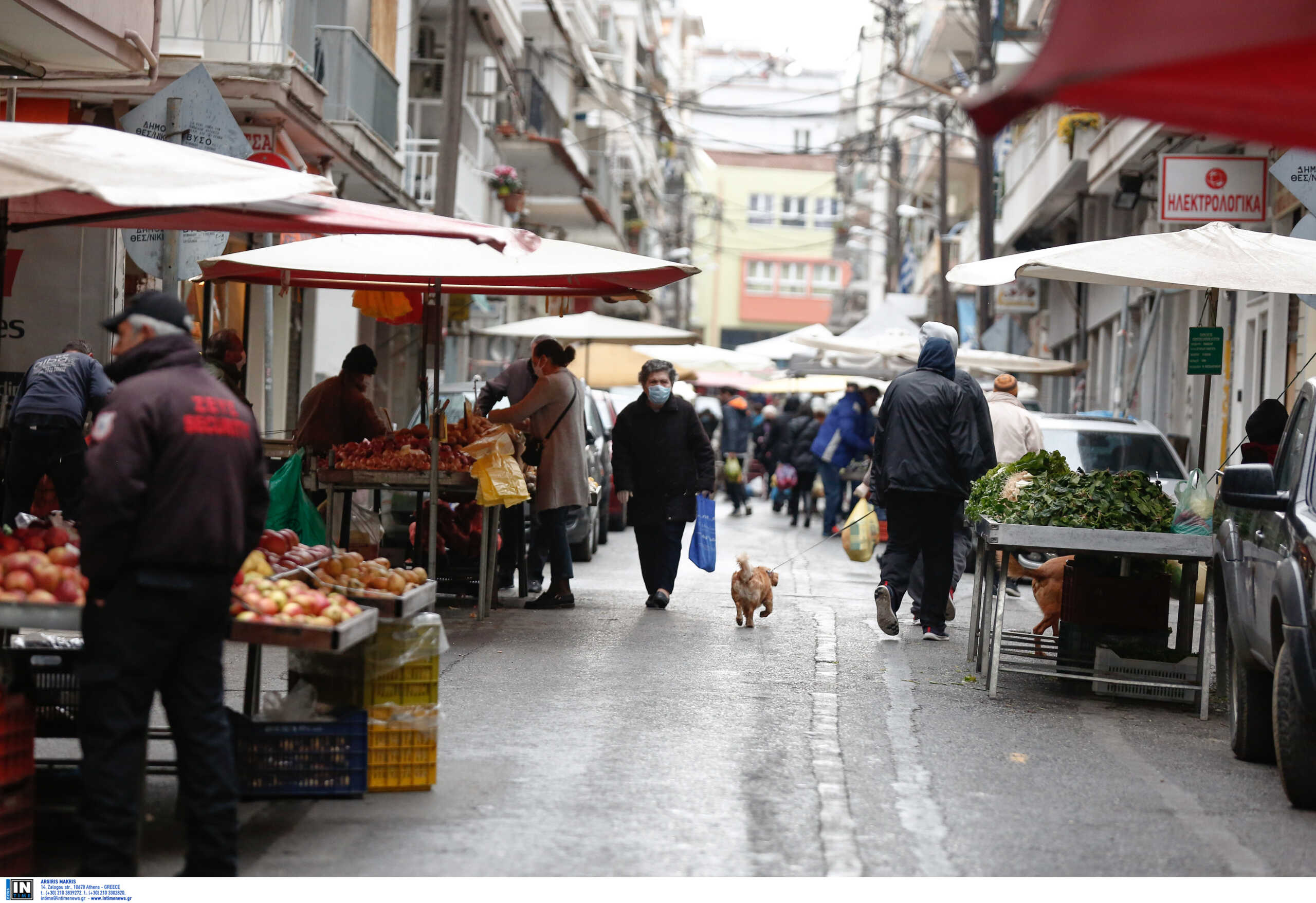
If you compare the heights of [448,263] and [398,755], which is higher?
[448,263]

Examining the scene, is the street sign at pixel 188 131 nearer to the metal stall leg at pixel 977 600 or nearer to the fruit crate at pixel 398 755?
the fruit crate at pixel 398 755

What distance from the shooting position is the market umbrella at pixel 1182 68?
12.5 ft

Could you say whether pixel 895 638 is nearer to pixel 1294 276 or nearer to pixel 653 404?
pixel 653 404

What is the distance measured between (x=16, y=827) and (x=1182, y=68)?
13.4ft

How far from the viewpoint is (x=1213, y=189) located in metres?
15.7

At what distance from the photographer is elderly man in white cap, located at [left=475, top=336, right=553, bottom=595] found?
13.0 metres

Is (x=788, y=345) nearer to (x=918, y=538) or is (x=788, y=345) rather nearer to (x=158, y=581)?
(x=918, y=538)

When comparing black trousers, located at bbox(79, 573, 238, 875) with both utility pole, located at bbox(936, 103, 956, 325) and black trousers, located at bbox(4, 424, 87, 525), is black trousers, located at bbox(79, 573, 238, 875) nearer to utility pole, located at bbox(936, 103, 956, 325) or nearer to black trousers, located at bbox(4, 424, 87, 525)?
black trousers, located at bbox(4, 424, 87, 525)

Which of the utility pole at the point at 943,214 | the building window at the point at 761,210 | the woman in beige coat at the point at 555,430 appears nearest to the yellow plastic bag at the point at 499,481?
the woman in beige coat at the point at 555,430

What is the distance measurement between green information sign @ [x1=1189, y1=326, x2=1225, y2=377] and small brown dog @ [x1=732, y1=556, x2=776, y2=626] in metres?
3.84

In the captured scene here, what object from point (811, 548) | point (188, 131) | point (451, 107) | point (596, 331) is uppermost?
point (451, 107)

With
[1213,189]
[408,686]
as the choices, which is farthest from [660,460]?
[1213,189]

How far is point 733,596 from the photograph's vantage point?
38.5ft

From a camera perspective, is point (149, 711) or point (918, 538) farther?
point (918, 538)
